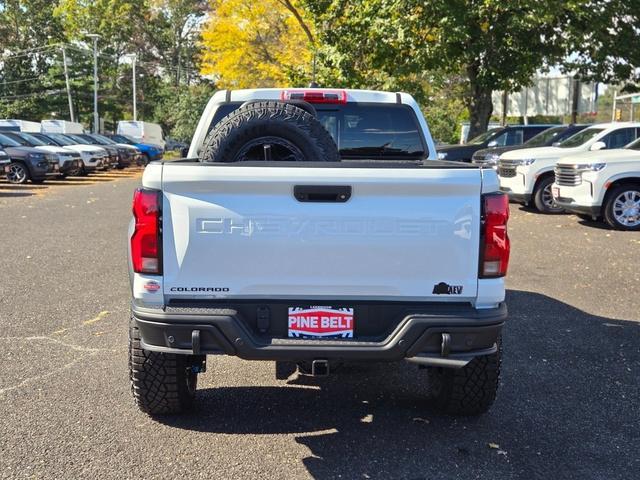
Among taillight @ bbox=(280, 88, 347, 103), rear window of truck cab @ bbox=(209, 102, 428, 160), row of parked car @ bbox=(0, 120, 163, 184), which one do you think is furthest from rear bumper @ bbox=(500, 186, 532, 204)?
row of parked car @ bbox=(0, 120, 163, 184)

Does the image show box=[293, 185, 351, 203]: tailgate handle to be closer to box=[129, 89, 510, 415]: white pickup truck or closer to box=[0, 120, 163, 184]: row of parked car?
box=[129, 89, 510, 415]: white pickup truck

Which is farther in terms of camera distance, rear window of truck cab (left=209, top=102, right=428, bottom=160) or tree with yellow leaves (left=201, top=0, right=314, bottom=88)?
tree with yellow leaves (left=201, top=0, right=314, bottom=88)

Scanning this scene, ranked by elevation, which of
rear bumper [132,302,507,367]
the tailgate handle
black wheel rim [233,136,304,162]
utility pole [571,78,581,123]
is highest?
utility pole [571,78,581,123]

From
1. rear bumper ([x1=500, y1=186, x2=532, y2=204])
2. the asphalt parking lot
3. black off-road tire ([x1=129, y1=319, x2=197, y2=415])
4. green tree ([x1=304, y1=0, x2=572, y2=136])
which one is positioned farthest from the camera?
green tree ([x1=304, y1=0, x2=572, y2=136])

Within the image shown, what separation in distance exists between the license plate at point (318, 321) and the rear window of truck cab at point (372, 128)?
2.19 metres

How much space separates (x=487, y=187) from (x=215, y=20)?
3461 cm

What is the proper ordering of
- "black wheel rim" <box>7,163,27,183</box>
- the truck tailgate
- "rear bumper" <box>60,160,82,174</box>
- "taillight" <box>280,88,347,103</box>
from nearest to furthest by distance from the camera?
1. the truck tailgate
2. "taillight" <box>280,88,347,103</box>
3. "black wheel rim" <box>7,163,27,183</box>
4. "rear bumper" <box>60,160,82,174</box>

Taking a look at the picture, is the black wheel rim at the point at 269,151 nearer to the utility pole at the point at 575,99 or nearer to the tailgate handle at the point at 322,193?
the tailgate handle at the point at 322,193

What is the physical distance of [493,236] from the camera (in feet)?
11.0

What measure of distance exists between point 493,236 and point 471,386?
1.04 metres

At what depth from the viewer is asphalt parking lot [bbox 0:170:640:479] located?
3.50 m

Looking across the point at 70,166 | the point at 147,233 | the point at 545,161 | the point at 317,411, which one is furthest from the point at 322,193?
the point at 70,166

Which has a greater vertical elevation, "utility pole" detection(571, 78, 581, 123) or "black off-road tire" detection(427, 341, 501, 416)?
"utility pole" detection(571, 78, 581, 123)

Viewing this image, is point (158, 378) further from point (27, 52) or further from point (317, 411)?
point (27, 52)
